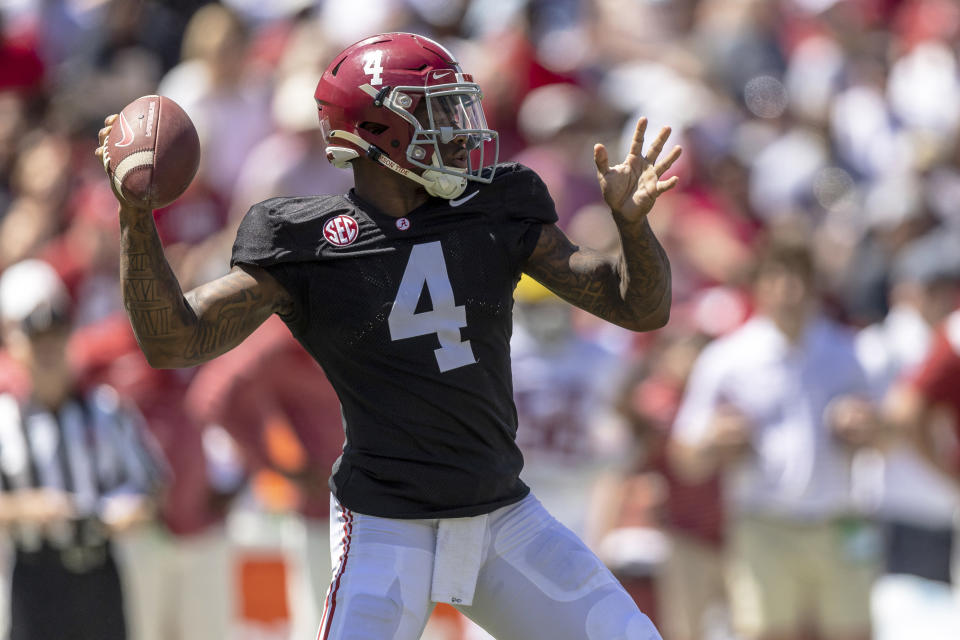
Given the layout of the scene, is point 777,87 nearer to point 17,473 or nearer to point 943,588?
point 943,588

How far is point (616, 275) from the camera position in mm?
3805

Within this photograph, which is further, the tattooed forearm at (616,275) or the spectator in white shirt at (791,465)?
the spectator in white shirt at (791,465)

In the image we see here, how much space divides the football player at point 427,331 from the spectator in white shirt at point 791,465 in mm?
3188

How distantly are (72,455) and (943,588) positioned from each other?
3760 millimetres

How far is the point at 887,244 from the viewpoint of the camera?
28.4ft

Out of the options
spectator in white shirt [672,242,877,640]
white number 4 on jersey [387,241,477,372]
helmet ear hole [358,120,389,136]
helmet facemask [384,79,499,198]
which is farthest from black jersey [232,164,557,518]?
spectator in white shirt [672,242,877,640]

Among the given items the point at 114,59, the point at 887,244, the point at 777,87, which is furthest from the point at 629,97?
the point at 114,59

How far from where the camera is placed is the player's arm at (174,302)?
3500mm

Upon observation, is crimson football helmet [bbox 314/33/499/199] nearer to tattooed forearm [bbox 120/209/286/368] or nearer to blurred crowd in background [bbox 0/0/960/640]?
tattooed forearm [bbox 120/209/286/368]

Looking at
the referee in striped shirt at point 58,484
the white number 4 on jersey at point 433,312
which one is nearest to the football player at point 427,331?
the white number 4 on jersey at point 433,312

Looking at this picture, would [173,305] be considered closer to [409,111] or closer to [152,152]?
[152,152]

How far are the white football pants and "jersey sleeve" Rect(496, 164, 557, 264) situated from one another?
2.04 feet

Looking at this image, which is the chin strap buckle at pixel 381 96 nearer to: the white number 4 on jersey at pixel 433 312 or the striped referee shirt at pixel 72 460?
the white number 4 on jersey at pixel 433 312

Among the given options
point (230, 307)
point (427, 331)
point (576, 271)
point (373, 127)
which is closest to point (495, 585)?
point (427, 331)
